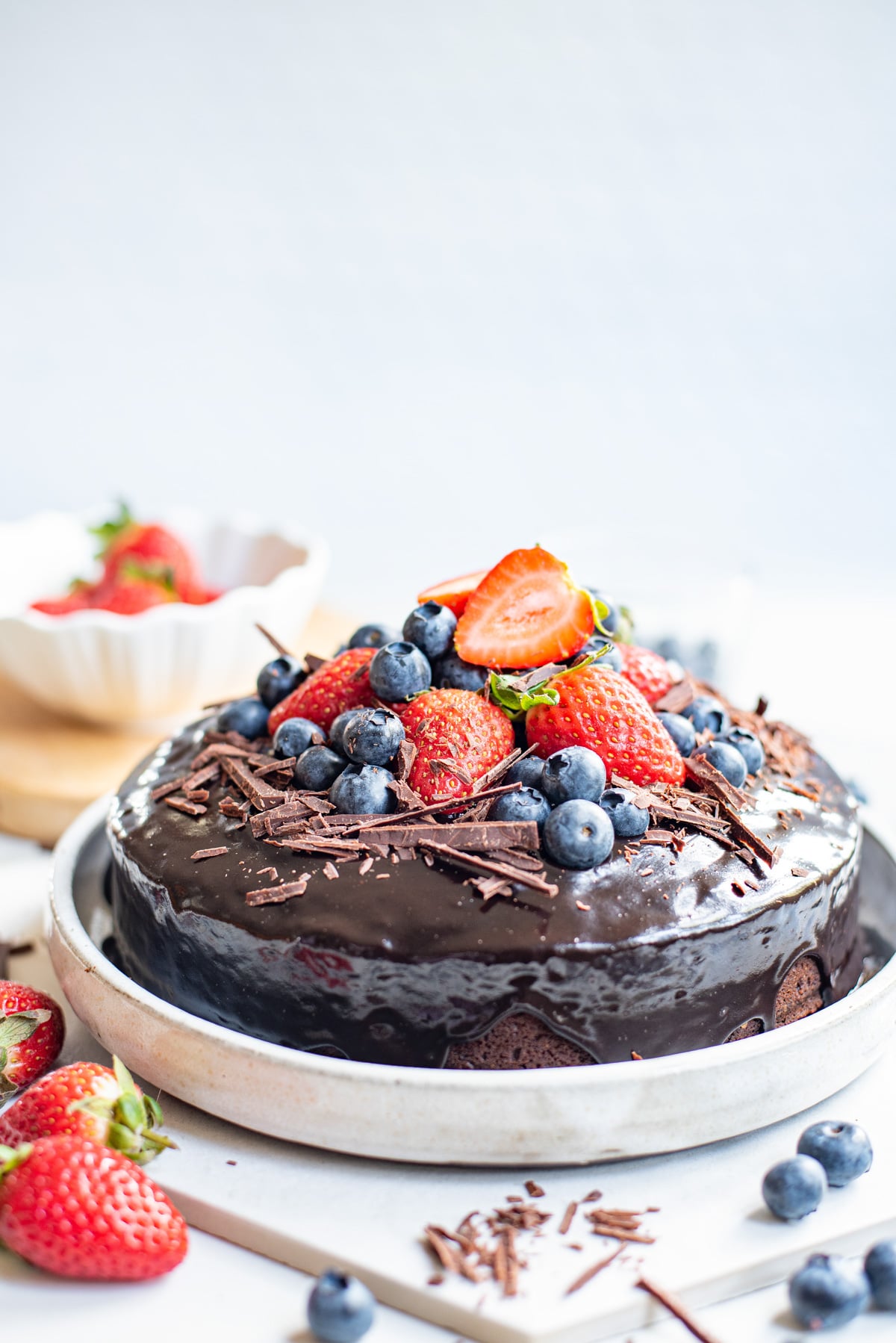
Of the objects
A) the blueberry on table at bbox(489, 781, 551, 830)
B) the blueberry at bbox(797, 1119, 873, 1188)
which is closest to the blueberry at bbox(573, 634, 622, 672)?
the blueberry on table at bbox(489, 781, 551, 830)

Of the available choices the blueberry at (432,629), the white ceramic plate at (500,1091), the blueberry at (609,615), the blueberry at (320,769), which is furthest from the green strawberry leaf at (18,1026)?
the blueberry at (609,615)

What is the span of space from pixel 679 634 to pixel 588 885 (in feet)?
8.13

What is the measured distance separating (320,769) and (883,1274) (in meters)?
1.26

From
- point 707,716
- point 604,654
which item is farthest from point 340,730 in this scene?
point 707,716

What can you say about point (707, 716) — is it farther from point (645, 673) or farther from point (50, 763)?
point (50, 763)

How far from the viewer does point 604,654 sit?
249 cm

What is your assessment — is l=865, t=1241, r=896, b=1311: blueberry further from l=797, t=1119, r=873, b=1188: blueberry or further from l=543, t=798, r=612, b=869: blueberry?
l=543, t=798, r=612, b=869: blueberry

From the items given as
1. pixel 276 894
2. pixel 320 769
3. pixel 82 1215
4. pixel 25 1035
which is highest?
pixel 320 769

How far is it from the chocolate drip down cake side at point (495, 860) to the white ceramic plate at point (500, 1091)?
0.10 meters

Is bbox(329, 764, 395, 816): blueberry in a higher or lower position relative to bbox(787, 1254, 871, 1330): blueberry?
higher

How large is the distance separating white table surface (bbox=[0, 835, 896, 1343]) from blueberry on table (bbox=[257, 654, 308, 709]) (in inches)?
45.8

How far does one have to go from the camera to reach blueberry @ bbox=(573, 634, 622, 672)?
2488 mm

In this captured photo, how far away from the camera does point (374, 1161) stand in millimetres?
2070

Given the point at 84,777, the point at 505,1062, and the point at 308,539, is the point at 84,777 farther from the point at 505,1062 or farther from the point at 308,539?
the point at 505,1062
